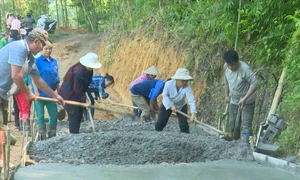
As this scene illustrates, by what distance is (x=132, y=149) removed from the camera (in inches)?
353

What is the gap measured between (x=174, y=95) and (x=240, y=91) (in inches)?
45.2

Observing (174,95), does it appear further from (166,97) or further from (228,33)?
(228,33)

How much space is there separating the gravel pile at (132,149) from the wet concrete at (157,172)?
17.6 inches

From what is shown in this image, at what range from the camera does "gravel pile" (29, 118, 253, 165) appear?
863cm

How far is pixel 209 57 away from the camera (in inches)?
560

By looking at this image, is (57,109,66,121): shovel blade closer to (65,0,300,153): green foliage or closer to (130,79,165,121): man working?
(130,79,165,121): man working

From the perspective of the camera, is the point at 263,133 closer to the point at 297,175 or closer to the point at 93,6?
the point at 297,175

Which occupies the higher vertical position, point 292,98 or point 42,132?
point 292,98

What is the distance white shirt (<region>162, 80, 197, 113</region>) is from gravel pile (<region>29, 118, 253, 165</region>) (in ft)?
3.59

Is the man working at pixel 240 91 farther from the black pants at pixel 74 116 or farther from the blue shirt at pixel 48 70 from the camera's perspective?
the blue shirt at pixel 48 70

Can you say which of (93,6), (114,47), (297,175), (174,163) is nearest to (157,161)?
(174,163)

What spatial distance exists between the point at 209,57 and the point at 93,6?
1984cm

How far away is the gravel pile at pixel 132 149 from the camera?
340 inches

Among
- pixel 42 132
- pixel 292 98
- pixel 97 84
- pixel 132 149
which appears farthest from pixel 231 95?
pixel 97 84
